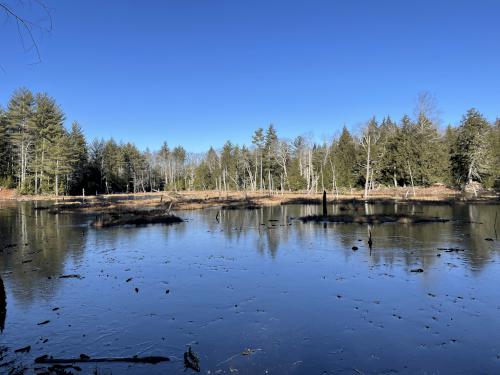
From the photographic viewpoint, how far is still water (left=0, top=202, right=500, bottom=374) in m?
8.16

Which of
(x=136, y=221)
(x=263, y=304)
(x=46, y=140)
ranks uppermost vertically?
(x=46, y=140)

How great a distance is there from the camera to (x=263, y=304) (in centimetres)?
1161

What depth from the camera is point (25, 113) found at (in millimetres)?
74125

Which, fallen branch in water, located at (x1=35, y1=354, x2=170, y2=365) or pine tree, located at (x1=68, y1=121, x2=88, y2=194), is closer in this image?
fallen branch in water, located at (x1=35, y1=354, x2=170, y2=365)

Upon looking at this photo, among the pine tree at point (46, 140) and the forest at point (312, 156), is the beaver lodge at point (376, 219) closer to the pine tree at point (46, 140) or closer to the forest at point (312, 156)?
the forest at point (312, 156)

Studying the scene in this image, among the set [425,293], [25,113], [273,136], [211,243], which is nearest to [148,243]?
[211,243]

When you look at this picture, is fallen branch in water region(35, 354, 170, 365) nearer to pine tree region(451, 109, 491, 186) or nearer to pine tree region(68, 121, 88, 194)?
pine tree region(451, 109, 491, 186)

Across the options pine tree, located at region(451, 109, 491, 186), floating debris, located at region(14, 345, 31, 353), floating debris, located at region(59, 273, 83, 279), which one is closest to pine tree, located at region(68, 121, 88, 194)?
floating debris, located at region(59, 273, 83, 279)

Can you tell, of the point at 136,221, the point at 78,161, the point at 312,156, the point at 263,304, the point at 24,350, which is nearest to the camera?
the point at 24,350

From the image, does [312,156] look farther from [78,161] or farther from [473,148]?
[78,161]

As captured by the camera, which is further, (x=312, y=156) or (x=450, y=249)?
(x=312, y=156)

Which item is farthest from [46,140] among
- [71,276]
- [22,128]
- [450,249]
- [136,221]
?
[450,249]

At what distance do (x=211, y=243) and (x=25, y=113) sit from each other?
67.9 meters

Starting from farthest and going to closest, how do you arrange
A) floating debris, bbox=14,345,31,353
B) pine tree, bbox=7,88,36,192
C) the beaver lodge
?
1. pine tree, bbox=7,88,36,192
2. the beaver lodge
3. floating debris, bbox=14,345,31,353
